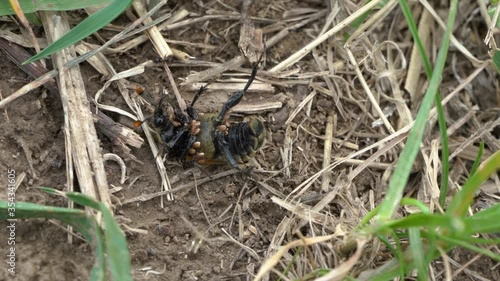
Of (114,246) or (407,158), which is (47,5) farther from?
(407,158)

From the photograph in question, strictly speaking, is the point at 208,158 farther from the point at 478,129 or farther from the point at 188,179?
the point at 478,129

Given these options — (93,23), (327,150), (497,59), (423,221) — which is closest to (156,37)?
(93,23)

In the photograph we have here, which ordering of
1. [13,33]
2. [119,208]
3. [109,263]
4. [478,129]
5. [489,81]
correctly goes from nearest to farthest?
[109,263] → [119,208] → [13,33] → [478,129] → [489,81]

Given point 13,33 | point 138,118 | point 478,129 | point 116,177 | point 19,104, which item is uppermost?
point 13,33

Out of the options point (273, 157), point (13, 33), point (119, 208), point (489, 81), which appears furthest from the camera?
point (489, 81)

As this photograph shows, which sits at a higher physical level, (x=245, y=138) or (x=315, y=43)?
(x=315, y=43)

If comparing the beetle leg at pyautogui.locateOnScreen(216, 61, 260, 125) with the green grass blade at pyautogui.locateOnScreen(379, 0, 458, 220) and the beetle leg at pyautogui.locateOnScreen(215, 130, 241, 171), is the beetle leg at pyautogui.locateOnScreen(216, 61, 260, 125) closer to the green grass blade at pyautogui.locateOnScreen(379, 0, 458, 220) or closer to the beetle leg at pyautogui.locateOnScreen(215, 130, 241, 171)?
the beetle leg at pyautogui.locateOnScreen(215, 130, 241, 171)

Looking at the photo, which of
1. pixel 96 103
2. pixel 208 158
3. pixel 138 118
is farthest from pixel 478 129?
pixel 96 103
